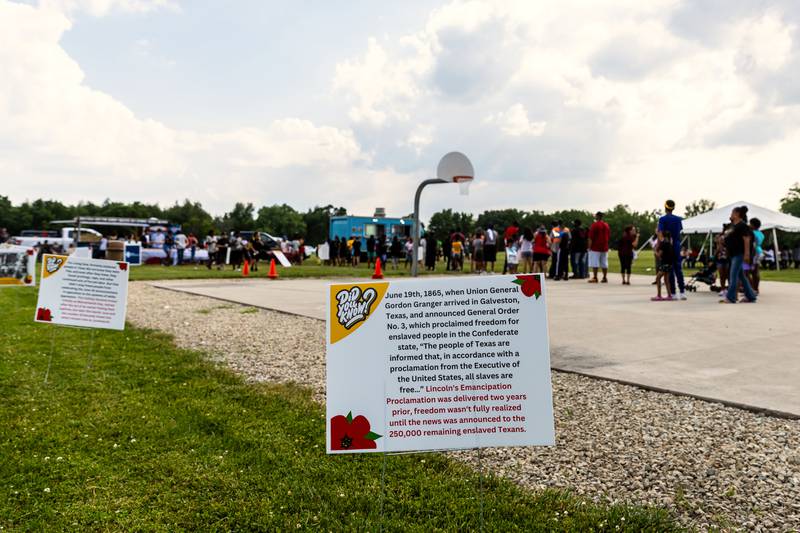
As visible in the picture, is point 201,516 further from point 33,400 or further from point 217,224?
point 217,224

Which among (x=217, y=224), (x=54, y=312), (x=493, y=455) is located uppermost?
(x=217, y=224)

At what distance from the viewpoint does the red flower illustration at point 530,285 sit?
2637 mm

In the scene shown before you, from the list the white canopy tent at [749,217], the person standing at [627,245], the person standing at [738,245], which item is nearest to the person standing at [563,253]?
the person standing at [627,245]

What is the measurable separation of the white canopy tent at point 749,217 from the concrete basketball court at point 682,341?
505 inches

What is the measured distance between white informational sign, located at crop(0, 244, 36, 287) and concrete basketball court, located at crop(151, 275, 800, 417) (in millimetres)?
3945

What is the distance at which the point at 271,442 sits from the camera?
401cm

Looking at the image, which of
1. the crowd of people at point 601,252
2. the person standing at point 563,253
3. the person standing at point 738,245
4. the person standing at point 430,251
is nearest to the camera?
the person standing at point 738,245

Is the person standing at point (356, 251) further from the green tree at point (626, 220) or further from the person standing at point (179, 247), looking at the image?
the green tree at point (626, 220)

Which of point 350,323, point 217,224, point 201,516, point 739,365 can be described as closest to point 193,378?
A: point 201,516

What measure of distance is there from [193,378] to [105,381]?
0.81 metres

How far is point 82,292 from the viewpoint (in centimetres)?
608

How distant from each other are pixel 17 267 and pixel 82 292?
5.42 meters

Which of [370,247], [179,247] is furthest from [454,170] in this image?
[179,247]

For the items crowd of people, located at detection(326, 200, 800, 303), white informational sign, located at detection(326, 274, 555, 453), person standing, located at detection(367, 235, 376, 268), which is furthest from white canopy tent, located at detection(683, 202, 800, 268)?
white informational sign, located at detection(326, 274, 555, 453)
